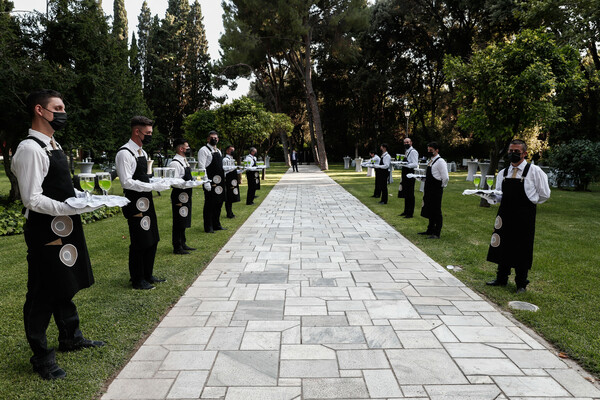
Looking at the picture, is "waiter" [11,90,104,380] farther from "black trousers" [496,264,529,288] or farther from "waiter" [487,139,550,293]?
"black trousers" [496,264,529,288]

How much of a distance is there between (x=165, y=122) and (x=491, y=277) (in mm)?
39151

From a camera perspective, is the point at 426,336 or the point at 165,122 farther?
the point at 165,122

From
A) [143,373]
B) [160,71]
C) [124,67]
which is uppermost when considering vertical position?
[160,71]

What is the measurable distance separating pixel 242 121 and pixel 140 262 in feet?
50.4

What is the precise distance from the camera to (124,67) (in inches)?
535

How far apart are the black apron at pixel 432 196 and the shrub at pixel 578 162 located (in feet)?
40.4

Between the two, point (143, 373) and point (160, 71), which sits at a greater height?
point (160, 71)

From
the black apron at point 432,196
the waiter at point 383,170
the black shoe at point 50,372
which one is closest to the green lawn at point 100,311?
the black shoe at point 50,372

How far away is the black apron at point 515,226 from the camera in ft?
14.9

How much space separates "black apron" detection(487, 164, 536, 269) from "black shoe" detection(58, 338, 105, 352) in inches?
175

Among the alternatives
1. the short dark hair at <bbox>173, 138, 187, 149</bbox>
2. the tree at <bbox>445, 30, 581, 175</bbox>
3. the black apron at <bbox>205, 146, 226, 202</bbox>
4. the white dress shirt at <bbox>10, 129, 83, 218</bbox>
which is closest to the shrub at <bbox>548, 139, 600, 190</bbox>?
the tree at <bbox>445, 30, 581, 175</bbox>

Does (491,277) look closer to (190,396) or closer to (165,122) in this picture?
(190,396)

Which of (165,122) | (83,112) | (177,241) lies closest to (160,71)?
(165,122)

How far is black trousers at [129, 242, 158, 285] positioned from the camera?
4613 mm
